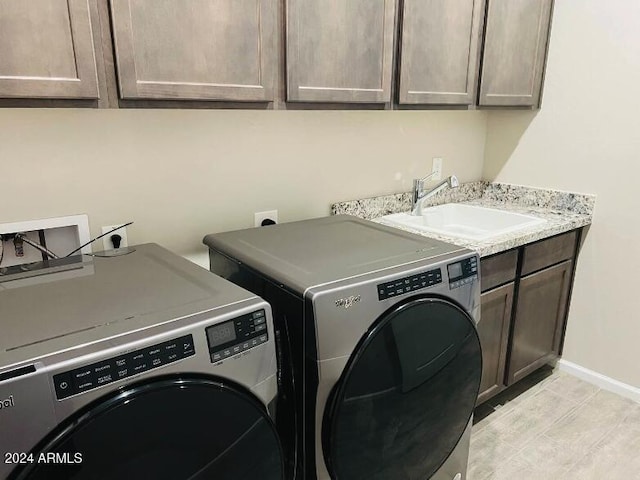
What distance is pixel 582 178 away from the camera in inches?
94.3

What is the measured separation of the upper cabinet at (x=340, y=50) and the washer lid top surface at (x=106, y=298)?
675 millimetres

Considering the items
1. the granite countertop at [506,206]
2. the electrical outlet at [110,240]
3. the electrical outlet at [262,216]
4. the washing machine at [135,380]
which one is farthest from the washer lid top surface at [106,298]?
the granite countertop at [506,206]

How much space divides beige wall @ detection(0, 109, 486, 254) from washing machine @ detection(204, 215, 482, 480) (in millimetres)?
236

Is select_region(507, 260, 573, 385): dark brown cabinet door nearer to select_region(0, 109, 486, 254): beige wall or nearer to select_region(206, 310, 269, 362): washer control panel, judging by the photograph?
select_region(0, 109, 486, 254): beige wall

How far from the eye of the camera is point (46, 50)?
106 cm

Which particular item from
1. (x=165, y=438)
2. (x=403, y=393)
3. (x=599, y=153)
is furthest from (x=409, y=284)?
(x=599, y=153)

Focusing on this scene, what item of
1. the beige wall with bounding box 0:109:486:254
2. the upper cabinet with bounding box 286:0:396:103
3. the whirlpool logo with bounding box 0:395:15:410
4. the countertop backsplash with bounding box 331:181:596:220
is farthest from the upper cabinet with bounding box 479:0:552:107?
the whirlpool logo with bounding box 0:395:15:410

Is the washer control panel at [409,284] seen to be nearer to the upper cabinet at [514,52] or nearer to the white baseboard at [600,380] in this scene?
the upper cabinet at [514,52]

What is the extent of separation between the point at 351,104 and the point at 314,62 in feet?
0.75

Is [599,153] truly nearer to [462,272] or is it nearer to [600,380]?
[600,380]

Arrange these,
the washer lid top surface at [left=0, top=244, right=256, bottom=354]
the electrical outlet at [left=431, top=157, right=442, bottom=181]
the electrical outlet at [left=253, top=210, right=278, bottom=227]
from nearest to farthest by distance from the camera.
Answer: the washer lid top surface at [left=0, top=244, right=256, bottom=354], the electrical outlet at [left=253, top=210, right=278, bottom=227], the electrical outlet at [left=431, top=157, right=442, bottom=181]

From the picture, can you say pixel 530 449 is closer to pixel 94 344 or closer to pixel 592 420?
pixel 592 420

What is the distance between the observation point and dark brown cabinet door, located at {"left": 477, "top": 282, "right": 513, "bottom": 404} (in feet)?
6.53

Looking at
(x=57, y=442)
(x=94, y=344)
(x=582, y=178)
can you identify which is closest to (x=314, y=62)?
(x=94, y=344)
